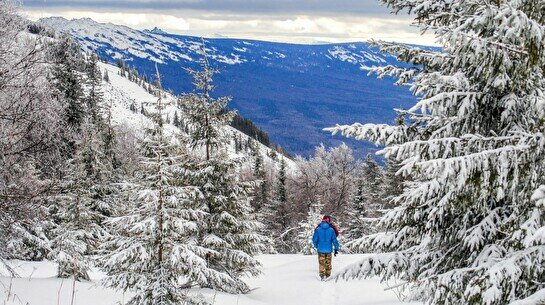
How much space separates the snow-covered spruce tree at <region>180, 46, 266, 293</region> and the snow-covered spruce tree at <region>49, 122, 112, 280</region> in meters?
4.27

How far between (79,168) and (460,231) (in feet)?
67.3

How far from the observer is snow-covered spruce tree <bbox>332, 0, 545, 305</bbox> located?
175 inches

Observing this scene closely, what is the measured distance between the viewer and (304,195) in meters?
58.2

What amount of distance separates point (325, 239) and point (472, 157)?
10.2 metres

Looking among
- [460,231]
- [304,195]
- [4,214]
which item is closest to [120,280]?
[4,214]

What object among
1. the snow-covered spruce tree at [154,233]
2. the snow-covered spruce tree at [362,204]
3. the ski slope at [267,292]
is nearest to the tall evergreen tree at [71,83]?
the snow-covered spruce tree at [362,204]

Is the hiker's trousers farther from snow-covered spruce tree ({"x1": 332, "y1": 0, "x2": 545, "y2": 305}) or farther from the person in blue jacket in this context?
snow-covered spruce tree ({"x1": 332, "y1": 0, "x2": 545, "y2": 305})

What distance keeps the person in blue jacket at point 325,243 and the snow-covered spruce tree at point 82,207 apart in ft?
23.4

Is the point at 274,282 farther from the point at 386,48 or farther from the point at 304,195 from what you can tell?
the point at 304,195

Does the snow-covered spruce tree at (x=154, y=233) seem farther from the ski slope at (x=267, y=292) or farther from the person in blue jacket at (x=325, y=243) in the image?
the person in blue jacket at (x=325, y=243)

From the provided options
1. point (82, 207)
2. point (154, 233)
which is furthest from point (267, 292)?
point (82, 207)

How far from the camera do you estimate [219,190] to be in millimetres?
14438

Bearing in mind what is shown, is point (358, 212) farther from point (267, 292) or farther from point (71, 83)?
point (267, 292)

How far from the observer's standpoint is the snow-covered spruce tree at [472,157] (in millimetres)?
4434
